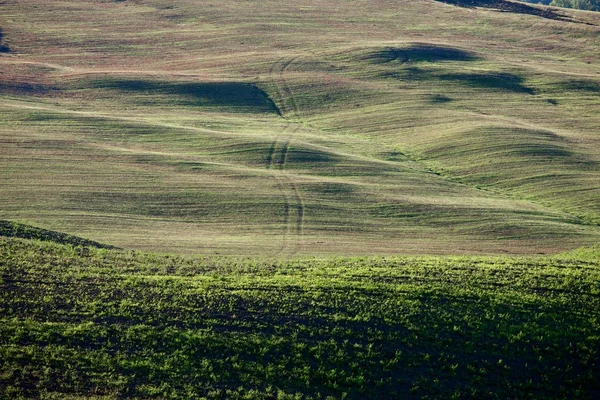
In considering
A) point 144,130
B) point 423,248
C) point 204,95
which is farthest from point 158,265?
point 204,95

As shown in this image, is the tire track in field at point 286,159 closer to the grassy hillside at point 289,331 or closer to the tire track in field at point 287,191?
the tire track in field at point 287,191

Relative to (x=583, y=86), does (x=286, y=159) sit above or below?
below

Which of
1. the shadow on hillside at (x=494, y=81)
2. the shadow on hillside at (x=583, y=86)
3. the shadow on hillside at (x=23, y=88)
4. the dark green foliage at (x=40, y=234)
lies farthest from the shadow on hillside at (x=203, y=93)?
the dark green foliage at (x=40, y=234)

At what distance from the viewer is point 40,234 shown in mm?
32969

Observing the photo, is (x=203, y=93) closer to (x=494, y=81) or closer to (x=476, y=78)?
(x=476, y=78)

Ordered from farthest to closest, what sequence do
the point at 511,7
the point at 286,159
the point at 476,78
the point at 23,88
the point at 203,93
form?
the point at 511,7, the point at 476,78, the point at 203,93, the point at 23,88, the point at 286,159

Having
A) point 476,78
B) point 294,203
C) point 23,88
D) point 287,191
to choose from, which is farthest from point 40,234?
point 476,78

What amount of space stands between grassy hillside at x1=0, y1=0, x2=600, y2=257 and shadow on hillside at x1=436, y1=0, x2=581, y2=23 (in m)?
1.62

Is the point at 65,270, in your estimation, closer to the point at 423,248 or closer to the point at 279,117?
the point at 423,248

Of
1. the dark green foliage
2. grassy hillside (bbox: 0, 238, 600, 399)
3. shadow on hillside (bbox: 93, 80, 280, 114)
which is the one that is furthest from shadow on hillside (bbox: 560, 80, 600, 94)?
the dark green foliage

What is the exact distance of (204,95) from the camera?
223 ft

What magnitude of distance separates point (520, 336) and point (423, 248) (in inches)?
527

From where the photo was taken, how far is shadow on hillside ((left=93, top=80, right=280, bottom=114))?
66.6 metres

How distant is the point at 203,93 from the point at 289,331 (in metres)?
47.7
